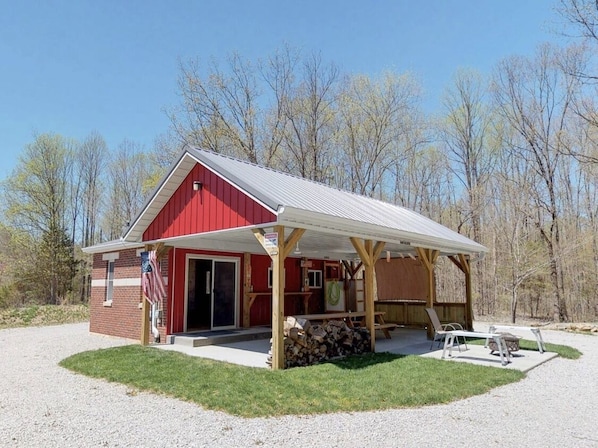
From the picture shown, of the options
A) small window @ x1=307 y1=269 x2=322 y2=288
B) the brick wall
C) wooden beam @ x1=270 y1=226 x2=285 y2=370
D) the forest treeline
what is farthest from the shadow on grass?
the forest treeline

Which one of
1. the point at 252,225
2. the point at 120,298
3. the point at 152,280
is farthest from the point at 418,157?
the point at 252,225

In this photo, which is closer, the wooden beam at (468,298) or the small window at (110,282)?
the wooden beam at (468,298)

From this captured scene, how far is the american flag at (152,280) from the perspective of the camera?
10.0 metres

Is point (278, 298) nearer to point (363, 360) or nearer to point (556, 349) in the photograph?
point (363, 360)

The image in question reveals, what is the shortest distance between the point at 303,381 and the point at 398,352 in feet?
12.1

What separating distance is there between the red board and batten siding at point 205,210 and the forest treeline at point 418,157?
532 inches

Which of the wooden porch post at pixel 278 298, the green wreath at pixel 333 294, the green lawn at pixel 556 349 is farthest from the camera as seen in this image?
the green wreath at pixel 333 294

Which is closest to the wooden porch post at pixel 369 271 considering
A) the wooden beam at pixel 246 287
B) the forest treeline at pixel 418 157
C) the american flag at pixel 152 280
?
the wooden beam at pixel 246 287

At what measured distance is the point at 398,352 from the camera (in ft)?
30.6

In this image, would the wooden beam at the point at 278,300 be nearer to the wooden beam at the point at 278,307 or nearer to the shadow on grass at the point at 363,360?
the wooden beam at the point at 278,307

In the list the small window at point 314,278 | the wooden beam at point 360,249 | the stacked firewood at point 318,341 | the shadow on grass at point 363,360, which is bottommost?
the shadow on grass at point 363,360

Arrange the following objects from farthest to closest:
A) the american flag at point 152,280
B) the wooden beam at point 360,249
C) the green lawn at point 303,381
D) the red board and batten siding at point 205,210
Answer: the american flag at point 152,280 < the wooden beam at point 360,249 < the red board and batten siding at point 205,210 < the green lawn at point 303,381

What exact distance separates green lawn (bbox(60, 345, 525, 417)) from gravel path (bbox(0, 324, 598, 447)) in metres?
0.25

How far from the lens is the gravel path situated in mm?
4238
